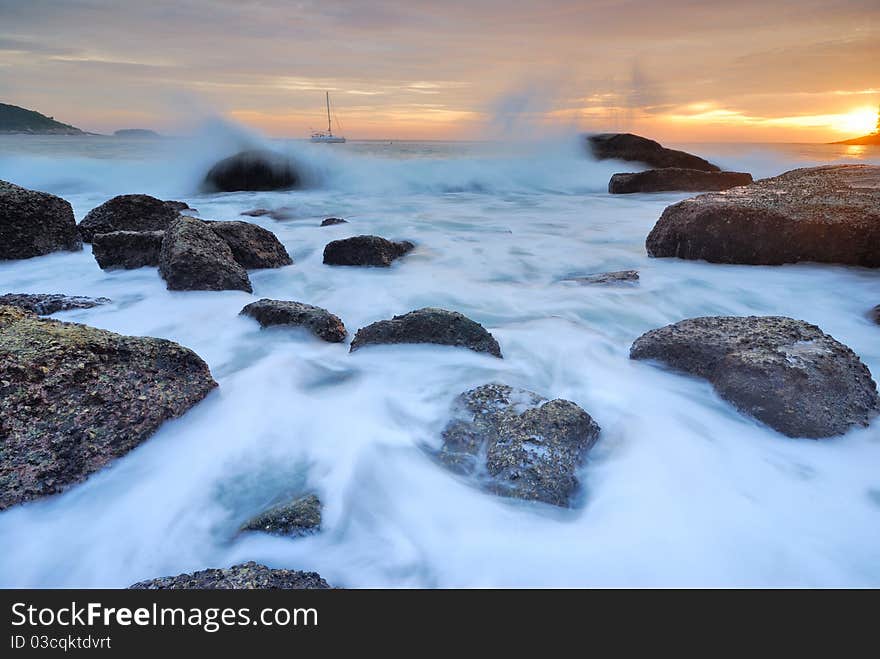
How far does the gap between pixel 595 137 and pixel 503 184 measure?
5.72 m

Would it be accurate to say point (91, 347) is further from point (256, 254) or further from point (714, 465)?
point (256, 254)

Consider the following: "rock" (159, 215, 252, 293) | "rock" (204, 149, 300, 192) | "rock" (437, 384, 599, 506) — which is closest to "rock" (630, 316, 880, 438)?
"rock" (437, 384, 599, 506)

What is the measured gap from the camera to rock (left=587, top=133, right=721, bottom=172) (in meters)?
16.2

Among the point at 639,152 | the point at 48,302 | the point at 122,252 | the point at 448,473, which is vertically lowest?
the point at 448,473

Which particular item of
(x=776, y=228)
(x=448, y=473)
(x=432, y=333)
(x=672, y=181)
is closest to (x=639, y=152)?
(x=672, y=181)

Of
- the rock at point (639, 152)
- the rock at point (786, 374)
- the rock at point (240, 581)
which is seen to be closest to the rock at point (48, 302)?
the rock at point (240, 581)

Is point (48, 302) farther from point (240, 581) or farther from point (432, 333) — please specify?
point (240, 581)

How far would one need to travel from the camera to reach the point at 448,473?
2.07m

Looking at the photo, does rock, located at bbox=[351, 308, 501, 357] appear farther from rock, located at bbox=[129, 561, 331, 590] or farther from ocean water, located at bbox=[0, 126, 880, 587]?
rock, located at bbox=[129, 561, 331, 590]

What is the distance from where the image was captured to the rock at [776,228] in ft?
15.7

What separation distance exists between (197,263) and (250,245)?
1.06 meters

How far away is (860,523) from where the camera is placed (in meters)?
1.83

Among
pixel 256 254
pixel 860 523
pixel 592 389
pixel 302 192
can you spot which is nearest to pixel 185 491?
pixel 592 389

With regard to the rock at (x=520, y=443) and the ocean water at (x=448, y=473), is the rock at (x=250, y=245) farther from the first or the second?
the rock at (x=520, y=443)
